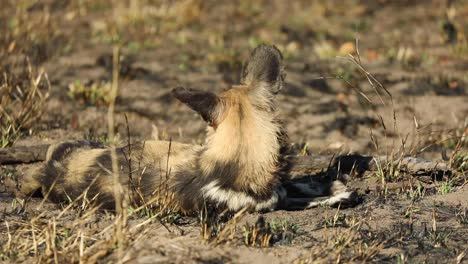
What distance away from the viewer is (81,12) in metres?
9.69

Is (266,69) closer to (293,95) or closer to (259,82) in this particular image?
(259,82)

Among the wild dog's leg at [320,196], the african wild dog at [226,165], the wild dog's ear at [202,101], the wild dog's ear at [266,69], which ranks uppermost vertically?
the wild dog's ear at [266,69]

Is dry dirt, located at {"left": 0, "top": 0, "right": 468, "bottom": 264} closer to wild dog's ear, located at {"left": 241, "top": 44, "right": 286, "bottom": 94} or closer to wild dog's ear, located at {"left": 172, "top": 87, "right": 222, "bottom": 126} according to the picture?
wild dog's ear, located at {"left": 241, "top": 44, "right": 286, "bottom": 94}

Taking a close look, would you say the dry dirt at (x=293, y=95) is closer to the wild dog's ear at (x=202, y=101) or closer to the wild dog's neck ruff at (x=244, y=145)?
the wild dog's neck ruff at (x=244, y=145)

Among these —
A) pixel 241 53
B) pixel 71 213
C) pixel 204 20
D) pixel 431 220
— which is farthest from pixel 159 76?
pixel 431 220

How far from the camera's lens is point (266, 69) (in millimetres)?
4422

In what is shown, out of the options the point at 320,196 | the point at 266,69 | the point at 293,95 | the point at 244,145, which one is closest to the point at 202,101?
the point at 244,145

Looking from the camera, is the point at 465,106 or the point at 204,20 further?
the point at 204,20

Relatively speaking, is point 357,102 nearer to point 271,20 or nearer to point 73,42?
point 271,20

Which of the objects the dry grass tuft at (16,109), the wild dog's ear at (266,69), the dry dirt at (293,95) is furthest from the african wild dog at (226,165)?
the dry grass tuft at (16,109)

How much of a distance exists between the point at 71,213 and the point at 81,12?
5753 millimetres

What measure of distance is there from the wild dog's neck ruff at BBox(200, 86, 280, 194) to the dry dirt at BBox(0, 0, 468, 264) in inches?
8.7

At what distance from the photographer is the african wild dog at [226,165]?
425 cm

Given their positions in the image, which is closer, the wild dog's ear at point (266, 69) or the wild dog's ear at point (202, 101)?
the wild dog's ear at point (202, 101)
